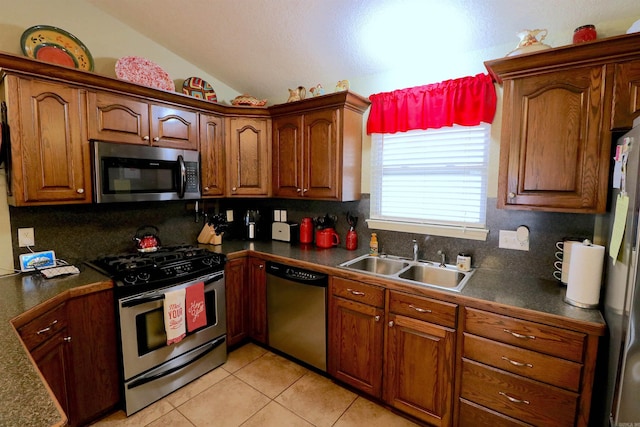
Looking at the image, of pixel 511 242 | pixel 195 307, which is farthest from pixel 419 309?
pixel 195 307

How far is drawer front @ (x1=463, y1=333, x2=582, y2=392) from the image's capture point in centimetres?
145

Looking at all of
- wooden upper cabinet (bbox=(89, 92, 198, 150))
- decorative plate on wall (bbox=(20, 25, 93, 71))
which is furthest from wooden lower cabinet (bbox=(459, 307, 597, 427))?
decorative plate on wall (bbox=(20, 25, 93, 71))

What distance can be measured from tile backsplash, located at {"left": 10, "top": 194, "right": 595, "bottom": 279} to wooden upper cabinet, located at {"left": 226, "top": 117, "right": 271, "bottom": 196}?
0.42m

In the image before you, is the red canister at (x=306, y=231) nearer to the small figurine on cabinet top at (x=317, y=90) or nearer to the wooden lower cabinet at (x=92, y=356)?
the small figurine on cabinet top at (x=317, y=90)

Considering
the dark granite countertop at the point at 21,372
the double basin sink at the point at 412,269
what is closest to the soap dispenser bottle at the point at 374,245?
the double basin sink at the point at 412,269

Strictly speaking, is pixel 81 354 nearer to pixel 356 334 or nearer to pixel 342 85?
pixel 356 334

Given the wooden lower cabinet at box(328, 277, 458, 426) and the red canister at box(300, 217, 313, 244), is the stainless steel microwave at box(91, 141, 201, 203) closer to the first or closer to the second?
the red canister at box(300, 217, 313, 244)

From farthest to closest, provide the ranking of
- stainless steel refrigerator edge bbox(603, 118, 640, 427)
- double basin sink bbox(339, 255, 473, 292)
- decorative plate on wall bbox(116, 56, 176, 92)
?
decorative plate on wall bbox(116, 56, 176, 92) → double basin sink bbox(339, 255, 473, 292) → stainless steel refrigerator edge bbox(603, 118, 640, 427)

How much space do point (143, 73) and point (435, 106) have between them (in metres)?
2.20

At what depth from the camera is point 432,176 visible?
242cm

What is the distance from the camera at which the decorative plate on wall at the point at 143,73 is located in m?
2.30

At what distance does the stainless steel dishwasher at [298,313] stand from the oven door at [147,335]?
53cm

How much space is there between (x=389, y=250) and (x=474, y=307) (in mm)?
990

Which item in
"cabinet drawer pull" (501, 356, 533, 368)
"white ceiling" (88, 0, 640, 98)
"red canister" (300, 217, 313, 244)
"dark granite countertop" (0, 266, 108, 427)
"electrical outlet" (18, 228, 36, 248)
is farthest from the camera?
"red canister" (300, 217, 313, 244)
